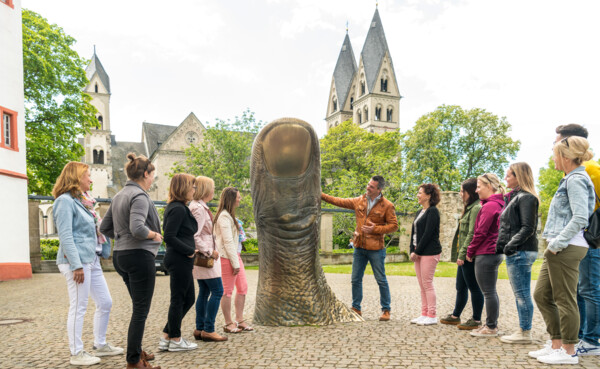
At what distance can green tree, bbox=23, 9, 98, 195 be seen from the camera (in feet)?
65.8

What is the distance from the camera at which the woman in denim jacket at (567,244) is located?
388 centimetres

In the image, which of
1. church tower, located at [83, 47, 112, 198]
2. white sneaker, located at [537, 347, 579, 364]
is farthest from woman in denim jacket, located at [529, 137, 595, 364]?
church tower, located at [83, 47, 112, 198]

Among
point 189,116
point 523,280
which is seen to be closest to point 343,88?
point 189,116

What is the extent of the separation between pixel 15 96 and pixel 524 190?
48.3 ft

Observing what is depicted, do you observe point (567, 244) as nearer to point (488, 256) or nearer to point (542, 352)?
point (542, 352)

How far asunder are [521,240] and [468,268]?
972 millimetres

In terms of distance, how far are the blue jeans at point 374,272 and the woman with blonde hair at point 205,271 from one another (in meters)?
2.00

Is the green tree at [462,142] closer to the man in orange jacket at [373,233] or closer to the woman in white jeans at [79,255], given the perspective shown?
the man in orange jacket at [373,233]

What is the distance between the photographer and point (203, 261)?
4672 mm

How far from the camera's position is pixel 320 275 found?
17.9 feet

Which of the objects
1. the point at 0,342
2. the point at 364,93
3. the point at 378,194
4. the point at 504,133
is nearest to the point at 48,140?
the point at 0,342

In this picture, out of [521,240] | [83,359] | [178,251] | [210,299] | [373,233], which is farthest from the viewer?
[373,233]

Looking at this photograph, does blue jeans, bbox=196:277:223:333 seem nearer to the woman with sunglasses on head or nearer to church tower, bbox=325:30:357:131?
the woman with sunglasses on head

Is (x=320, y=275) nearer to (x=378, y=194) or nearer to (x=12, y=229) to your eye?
(x=378, y=194)
